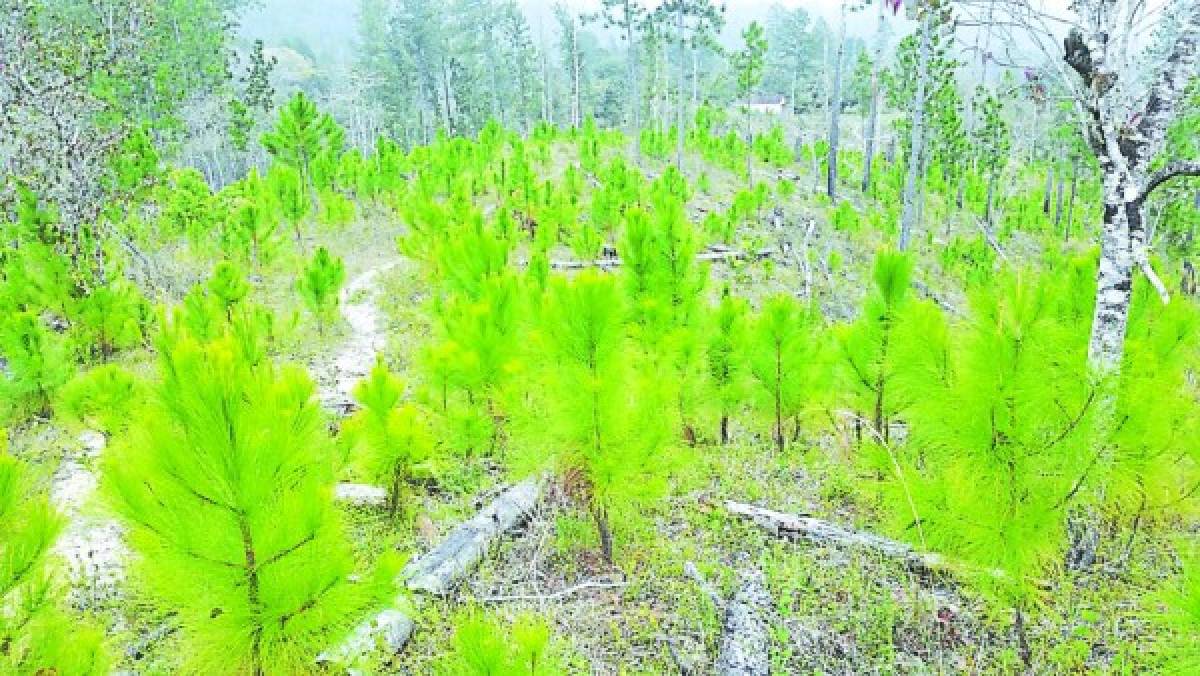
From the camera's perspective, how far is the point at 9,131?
22.6 ft

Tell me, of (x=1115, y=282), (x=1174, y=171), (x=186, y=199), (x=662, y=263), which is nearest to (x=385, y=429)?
(x=662, y=263)

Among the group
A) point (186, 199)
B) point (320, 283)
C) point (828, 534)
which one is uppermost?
point (186, 199)

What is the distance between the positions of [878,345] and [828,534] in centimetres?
124

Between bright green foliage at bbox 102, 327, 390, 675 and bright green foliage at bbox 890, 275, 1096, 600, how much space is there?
2.47 metres

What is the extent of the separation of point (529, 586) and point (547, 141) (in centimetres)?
1711

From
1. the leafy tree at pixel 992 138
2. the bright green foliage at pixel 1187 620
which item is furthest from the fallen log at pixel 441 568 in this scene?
the leafy tree at pixel 992 138

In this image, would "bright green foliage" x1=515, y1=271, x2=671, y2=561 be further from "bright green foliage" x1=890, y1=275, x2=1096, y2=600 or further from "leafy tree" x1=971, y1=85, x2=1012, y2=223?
"leafy tree" x1=971, y1=85, x2=1012, y2=223

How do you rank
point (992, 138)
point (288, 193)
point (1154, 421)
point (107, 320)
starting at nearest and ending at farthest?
point (1154, 421)
point (107, 320)
point (288, 193)
point (992, 138)

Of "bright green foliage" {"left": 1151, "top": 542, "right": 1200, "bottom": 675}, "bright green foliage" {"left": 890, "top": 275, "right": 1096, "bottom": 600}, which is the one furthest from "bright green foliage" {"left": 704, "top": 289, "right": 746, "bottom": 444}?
"bright green foliage" {"left": 1151, "top": 542, "right": 1200, "bottom": 675}

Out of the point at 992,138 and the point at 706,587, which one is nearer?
the point at 706,587

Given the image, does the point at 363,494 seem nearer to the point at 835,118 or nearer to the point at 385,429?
the point at 385,429

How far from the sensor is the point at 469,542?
3.99 m

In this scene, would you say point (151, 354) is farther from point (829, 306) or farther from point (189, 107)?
point (189, 107)

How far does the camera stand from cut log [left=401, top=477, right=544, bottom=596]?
12.0ft
